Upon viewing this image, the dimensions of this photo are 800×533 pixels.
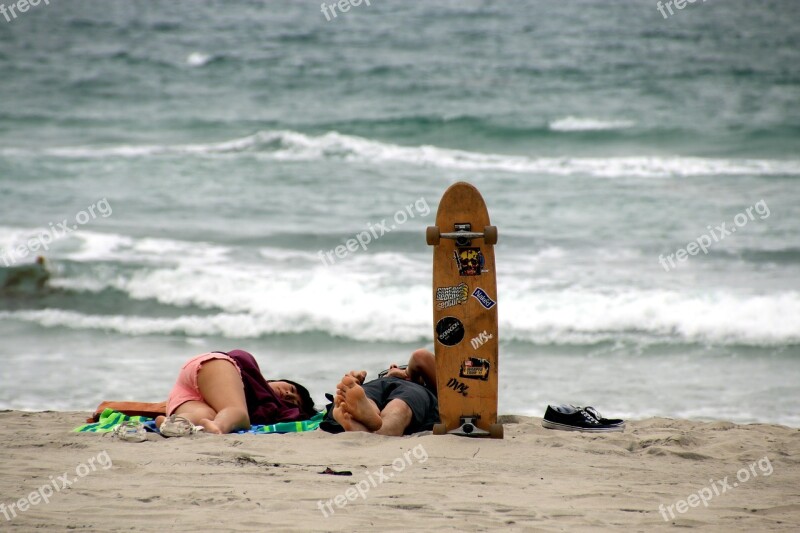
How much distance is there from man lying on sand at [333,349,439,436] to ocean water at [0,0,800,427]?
1.55 m

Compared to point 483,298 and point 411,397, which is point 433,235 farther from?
point 411,397

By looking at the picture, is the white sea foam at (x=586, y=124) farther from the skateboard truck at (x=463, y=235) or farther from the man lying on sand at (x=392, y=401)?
the skateboard truck at (x=463, y=235)

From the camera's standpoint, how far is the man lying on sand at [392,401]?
4.64m

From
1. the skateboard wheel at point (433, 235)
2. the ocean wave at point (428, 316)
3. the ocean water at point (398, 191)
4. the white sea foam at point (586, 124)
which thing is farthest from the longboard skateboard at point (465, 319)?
the white sea foam at point (586, 124)

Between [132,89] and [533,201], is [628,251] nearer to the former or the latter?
[533,201]

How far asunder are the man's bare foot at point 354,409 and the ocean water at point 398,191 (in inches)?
79.9

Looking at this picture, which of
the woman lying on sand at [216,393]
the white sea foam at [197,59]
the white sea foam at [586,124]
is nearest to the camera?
the woman lying on sand at [216,393]

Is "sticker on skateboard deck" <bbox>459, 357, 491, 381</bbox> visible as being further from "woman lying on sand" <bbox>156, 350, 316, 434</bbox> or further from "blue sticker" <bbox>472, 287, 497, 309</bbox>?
"woman lying on sand" <bbox>156, 350, 316, 434</bbox>

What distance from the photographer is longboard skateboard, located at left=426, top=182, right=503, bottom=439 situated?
4.64 m

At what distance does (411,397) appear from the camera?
493 cm

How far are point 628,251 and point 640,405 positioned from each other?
4.96m

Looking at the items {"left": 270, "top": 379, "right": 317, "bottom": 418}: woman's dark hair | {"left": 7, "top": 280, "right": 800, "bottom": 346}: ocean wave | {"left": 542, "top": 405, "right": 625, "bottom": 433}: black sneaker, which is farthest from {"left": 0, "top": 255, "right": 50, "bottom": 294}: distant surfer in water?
{"left": 542, "top": 405, "right": 625, "bottom": 433}: black sneaker

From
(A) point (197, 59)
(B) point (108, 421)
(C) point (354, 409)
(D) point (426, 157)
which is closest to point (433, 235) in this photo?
(C) point (354, 409)

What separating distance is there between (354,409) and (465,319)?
835mm
